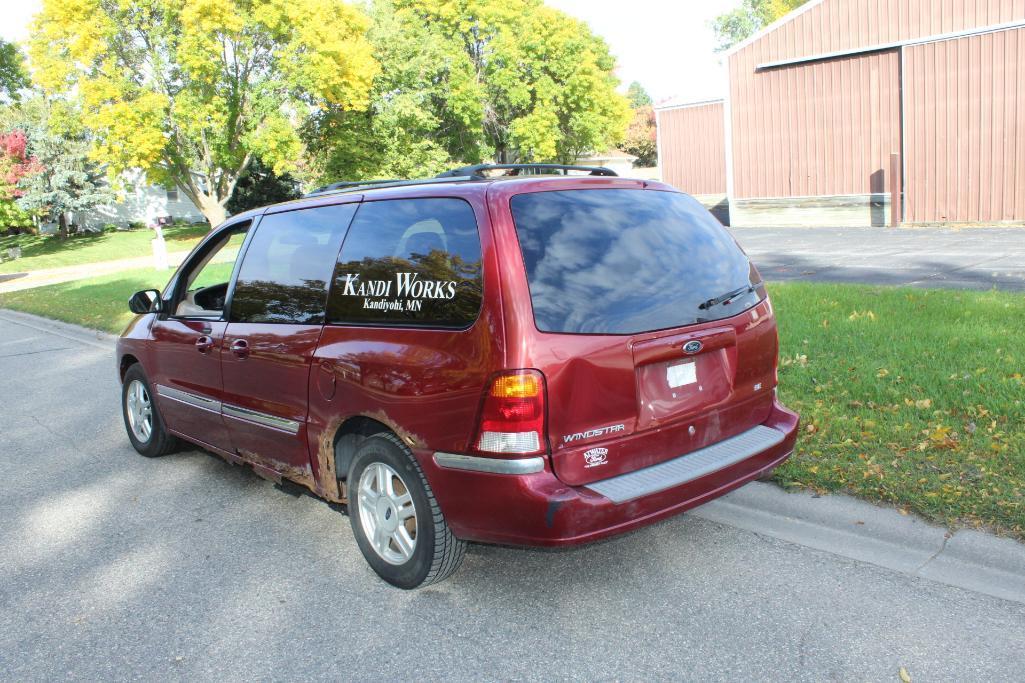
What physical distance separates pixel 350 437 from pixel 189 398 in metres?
1.76

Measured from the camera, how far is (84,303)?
53.3 ft

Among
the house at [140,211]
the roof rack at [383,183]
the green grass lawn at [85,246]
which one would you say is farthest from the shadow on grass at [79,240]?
the roof rack at [383,183]

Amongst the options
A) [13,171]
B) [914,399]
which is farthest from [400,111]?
[914,399]

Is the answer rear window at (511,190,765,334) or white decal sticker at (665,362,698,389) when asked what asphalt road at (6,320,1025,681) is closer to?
white decal sticker at (665,362,698,389)

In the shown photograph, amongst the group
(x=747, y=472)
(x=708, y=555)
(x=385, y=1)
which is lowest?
(x=708, y=555)

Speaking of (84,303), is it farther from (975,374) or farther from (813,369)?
(975,374)

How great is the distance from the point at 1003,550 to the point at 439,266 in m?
2.74

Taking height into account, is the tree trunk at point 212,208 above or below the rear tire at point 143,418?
above

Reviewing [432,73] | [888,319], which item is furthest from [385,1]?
[888,319]

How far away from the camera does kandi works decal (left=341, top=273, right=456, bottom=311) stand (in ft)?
11.6

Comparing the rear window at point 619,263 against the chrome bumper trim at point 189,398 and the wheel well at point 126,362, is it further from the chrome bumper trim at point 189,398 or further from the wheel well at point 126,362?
the wheel well at point 126,362

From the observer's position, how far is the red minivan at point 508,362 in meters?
3.26

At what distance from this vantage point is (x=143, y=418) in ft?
20.1

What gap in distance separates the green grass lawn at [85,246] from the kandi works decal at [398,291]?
1201 inches
